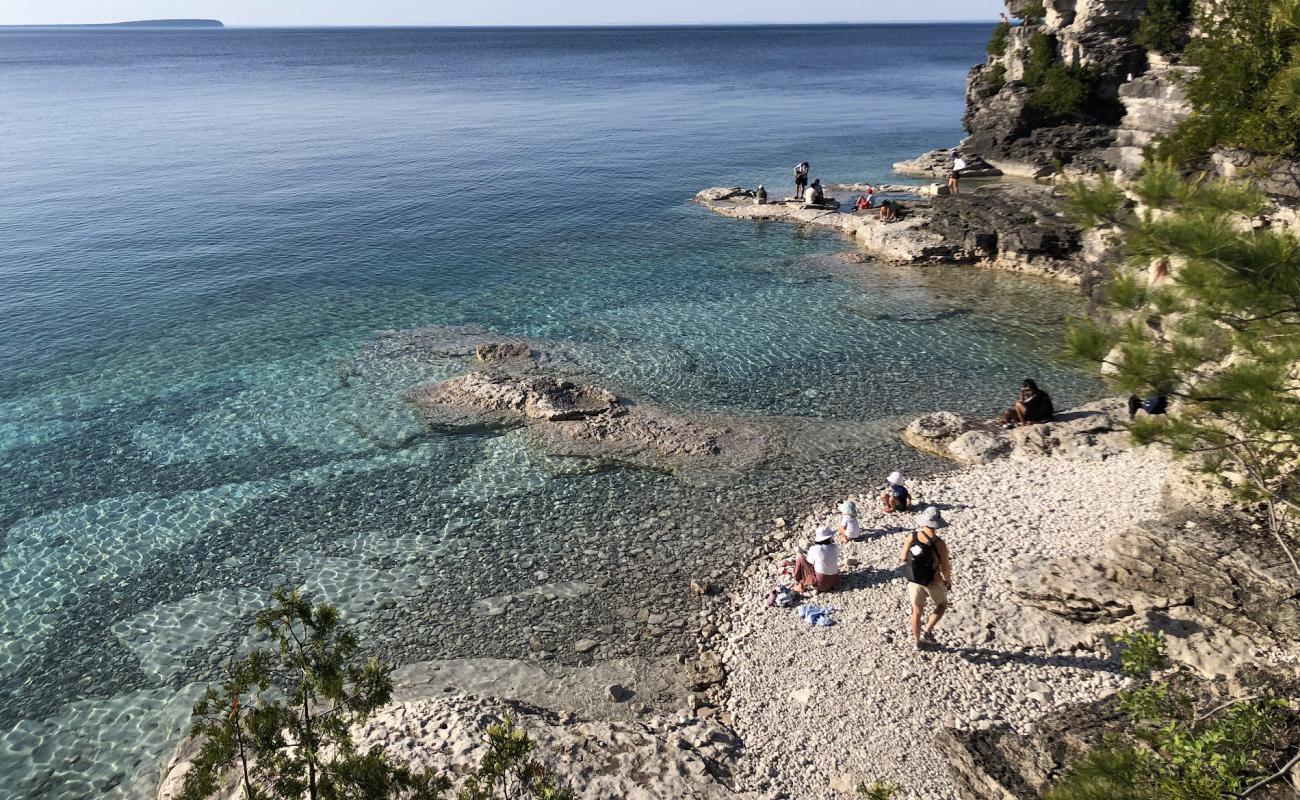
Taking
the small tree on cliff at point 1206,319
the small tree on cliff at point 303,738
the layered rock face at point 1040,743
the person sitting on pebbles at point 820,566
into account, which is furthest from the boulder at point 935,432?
the small tree on cliff at point 303,738

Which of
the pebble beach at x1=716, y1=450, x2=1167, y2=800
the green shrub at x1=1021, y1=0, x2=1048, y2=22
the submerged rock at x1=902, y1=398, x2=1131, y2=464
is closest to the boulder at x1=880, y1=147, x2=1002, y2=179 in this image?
the green shrub at x1=1021, y1=0, x2=1048, y2=22

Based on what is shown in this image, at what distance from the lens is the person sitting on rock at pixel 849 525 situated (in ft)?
56.3

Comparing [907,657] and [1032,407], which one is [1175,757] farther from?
[1032,407]

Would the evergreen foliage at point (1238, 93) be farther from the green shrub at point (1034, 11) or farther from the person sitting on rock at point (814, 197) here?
the green shrub at point (1034, 11)

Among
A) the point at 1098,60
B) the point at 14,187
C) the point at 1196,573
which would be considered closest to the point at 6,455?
the point at 1196,573

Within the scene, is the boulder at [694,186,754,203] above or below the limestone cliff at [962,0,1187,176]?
below

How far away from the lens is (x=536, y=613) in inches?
632

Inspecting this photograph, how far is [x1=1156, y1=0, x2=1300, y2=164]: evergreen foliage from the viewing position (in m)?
24.3

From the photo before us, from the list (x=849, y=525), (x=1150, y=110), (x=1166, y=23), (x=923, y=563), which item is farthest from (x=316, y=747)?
(x=1166, y=23)

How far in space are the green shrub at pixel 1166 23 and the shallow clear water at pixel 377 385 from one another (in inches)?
691

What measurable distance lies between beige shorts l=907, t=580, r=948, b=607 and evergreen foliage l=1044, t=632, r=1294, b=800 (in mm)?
4895

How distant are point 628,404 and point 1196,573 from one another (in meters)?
14.7

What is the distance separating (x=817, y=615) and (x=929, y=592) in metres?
2.24

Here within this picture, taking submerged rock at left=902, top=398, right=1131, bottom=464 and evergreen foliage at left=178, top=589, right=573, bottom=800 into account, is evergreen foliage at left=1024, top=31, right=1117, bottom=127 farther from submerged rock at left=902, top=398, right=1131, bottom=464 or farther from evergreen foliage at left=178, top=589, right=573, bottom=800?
evergreen foliage at left=178, top=589, right=573, bottom=800
